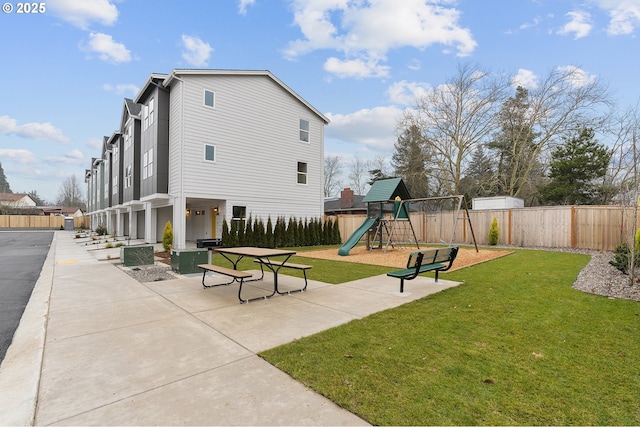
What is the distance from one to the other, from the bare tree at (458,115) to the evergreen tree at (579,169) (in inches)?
203

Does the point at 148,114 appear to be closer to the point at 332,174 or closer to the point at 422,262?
the point at 422,262

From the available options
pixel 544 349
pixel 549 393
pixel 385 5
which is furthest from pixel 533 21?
pixel 549 393

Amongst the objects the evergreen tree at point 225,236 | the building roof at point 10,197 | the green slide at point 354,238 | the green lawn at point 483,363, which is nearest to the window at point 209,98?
the evergreen tree at point 225,236

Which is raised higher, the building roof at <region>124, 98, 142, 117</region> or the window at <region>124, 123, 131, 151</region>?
the building roof at <region>124, 98, 142, 117</region>

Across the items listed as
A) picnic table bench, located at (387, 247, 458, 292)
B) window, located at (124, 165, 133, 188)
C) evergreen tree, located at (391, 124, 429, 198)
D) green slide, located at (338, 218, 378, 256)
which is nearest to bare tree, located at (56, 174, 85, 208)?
window, located at (124, 165, 133, 188)

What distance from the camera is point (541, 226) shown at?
15.9 metres

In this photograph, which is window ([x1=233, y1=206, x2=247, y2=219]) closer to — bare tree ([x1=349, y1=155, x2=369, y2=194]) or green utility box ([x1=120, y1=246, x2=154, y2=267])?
green utility box ([x1=120, y1=246, x2=154, y2=267])

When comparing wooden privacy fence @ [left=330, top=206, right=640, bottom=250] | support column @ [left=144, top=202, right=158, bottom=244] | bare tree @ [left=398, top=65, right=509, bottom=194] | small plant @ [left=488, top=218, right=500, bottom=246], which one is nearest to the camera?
wooden privacy fence @ [left=330, top=206, right=640, bottom=250]

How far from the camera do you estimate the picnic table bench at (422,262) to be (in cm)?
622

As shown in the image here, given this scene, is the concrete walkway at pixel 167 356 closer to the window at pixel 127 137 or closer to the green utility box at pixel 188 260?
the green utility box at pixel 188 260

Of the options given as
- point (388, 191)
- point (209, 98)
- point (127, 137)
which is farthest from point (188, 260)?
point (127, 137)

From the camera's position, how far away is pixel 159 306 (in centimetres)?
555

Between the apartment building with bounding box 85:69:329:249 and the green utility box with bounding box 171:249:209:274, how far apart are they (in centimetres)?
654

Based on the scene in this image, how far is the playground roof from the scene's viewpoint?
1435cm
